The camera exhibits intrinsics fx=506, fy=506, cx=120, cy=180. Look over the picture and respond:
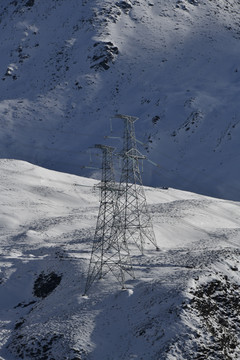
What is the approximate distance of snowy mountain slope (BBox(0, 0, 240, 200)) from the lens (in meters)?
98.7

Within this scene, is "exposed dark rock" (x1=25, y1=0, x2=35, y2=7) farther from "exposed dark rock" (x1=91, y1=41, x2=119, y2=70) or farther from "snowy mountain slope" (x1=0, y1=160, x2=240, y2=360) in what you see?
"snowy mountain slope" (x1=0, y1=160, x2=240, y2=360)

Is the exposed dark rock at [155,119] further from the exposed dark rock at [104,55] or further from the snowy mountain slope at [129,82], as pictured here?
the exposed dark rock at [104,55]

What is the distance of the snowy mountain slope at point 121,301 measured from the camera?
1055 inches

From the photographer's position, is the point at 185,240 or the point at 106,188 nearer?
the point at 106,188

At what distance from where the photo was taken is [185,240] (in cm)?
4809

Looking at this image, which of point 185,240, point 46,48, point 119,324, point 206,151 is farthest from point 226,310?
point 46,48

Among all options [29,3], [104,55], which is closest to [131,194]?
[104,55]

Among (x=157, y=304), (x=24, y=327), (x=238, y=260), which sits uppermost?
(x=238, y=260)

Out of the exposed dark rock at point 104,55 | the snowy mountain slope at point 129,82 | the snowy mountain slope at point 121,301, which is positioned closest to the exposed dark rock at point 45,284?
the snowy mountain slope at point 121,301

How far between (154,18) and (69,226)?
116 meters

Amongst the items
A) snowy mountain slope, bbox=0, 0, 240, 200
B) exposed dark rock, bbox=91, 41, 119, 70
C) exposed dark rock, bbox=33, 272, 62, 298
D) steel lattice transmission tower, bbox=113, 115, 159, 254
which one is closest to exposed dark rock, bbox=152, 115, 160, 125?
snowy mountain slope, bbox=0, 0, 240, 200

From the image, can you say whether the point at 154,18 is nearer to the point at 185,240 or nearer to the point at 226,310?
the point at 185,240

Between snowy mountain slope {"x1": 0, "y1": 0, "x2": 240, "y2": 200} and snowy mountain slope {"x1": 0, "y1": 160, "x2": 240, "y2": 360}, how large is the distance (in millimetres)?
45508

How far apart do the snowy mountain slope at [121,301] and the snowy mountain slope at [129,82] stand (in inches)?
1792
